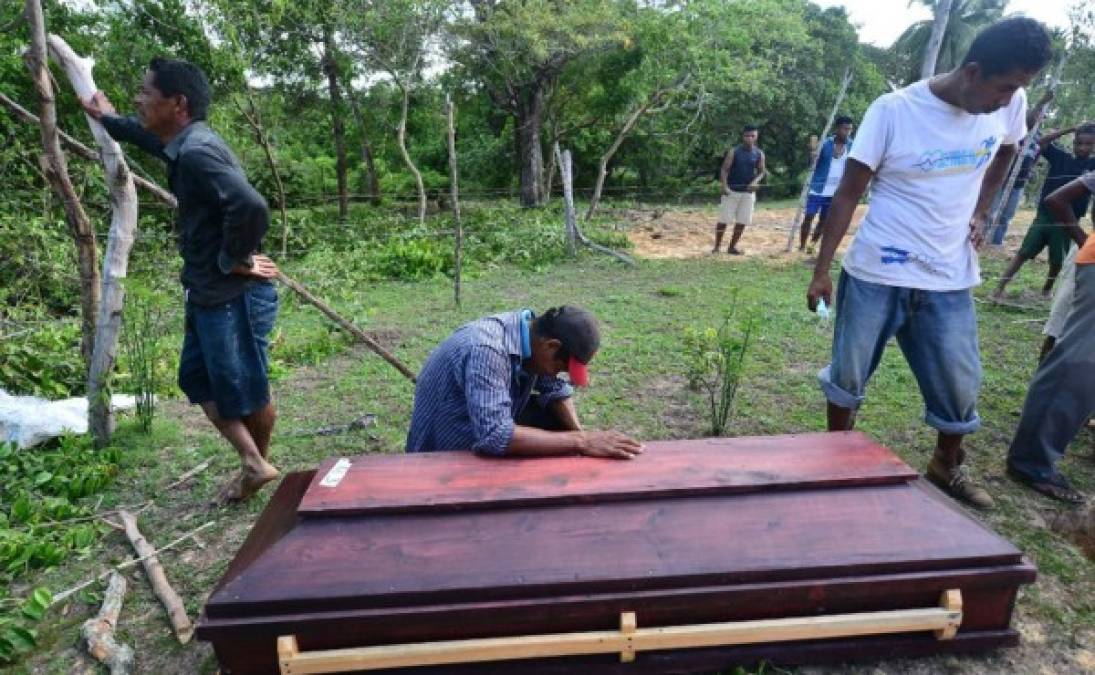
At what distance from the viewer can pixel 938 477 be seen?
A: 301 centimetres

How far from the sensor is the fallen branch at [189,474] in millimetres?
3256

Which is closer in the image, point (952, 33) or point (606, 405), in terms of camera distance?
point (606, 405)

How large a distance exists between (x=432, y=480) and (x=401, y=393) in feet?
7.82

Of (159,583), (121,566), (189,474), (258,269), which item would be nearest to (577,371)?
(258,269)

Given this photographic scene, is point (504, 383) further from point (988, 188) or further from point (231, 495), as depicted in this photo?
point (988, 188)

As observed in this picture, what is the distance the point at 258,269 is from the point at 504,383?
4.14 ft

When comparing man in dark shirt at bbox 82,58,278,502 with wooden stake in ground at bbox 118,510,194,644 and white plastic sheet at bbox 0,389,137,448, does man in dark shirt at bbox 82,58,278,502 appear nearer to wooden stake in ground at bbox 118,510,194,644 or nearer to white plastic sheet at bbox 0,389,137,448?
wooden stake in ground at bbox 118,510,194,644

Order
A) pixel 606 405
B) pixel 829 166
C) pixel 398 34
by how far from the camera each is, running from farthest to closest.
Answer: pixel 398 34 → pixel 829 166 → pixel 606 405

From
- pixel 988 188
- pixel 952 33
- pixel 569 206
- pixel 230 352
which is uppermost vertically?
pixel 952 33

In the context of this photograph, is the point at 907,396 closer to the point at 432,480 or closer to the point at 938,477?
the point at 938,477

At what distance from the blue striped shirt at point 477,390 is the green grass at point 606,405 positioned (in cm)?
106

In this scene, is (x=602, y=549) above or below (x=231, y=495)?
above

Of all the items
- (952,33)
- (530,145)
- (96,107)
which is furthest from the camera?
(952,33)

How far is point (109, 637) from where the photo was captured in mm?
2236
